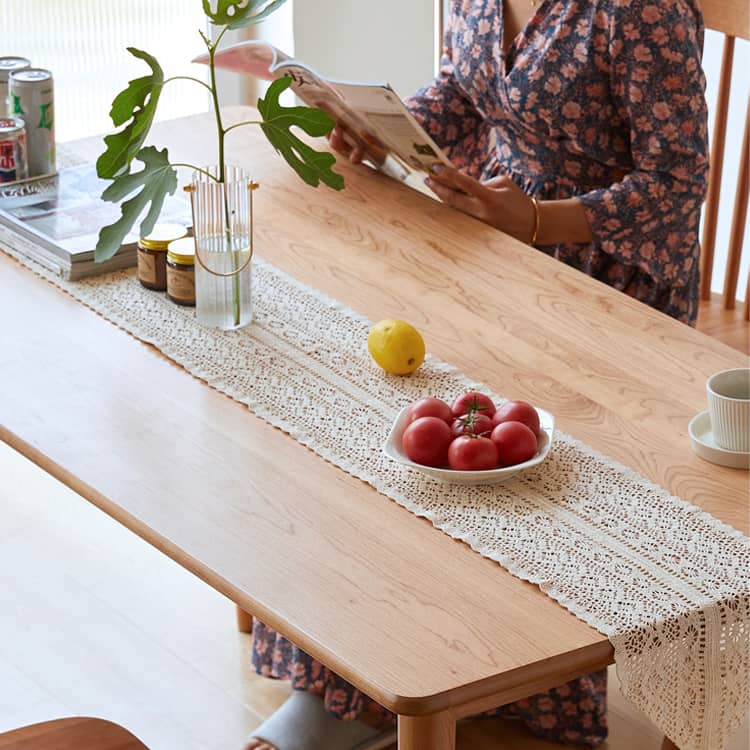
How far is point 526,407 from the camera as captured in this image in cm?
154

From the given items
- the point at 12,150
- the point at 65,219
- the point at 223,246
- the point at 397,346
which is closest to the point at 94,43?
the point at 12,150

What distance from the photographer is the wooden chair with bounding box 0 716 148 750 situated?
1.42 m

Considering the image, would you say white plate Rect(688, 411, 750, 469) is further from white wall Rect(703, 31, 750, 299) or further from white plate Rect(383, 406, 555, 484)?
white wall Rect(703, 31, 750, 299)

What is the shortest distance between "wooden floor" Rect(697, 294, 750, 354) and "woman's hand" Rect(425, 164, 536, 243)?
43 centimetres

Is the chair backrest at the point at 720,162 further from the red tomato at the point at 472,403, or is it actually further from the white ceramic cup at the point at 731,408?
the red tomato at the point at 472,403

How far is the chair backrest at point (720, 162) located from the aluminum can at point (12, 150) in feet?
3.98

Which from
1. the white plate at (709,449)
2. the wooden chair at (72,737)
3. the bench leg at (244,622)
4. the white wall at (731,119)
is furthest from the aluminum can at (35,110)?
the white wall at (731,119)

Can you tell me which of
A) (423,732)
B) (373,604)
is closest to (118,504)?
(373,604)

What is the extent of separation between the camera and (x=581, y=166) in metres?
2.32

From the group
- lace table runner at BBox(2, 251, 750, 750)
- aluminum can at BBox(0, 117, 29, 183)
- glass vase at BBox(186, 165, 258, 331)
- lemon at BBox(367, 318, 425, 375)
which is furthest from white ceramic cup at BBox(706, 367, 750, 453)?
aluminum can at BBox(0, 117, 29, 183)

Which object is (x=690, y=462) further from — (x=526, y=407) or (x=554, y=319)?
(x=554, y=319)

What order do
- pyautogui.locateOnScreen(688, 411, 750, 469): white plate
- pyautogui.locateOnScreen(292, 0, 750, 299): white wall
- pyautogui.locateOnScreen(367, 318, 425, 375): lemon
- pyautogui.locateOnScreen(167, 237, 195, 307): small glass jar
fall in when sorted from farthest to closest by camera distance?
pyautogui.locateOnScreen(292, 0, 750, 299): white wall < pyautogui.locateOnScreen(167, 237, 195, 307): small glass jar < pyautogui.locateOnScreen(367, 318, 425, 375): lemon < pyautogui.locateOnScreen(688, 411, 750, 469): white plate

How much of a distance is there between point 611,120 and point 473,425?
2.99ft

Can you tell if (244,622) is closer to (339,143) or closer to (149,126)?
(339,143)
